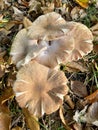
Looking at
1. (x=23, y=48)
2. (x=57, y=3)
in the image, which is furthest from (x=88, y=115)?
(x=57, y=3)

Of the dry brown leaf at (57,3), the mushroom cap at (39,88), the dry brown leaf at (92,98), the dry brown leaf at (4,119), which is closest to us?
the mushroom cap at (39,88)

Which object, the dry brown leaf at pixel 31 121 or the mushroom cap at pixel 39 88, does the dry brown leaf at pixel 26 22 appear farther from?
the dry brown leaf at pixel 31 121

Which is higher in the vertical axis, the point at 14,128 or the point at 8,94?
the point at 8,94

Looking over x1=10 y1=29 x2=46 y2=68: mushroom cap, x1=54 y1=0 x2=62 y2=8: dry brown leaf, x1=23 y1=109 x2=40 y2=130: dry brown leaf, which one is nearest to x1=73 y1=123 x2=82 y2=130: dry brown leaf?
x1=23 y1=109 x2=40 y2=130: dry brown leaf

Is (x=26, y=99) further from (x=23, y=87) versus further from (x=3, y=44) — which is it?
(x=3, y=44)

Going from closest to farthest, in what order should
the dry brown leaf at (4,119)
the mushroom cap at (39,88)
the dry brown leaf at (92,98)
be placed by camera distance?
the mushroom cap at (39,88) → the dry brown leaf at (4,119) → the dry brown leaf at (92,98)

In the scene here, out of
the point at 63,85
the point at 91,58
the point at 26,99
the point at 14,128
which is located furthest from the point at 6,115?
the point at 91,58

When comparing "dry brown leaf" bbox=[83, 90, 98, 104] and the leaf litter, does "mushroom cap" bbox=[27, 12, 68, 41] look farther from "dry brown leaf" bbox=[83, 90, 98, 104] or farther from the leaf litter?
"dry brown leaf" bbox=[83, 90, 98, 104]

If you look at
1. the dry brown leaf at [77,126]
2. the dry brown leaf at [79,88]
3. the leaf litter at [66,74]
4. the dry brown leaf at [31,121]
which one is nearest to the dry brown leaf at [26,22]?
the leaf litter at [66,74]
